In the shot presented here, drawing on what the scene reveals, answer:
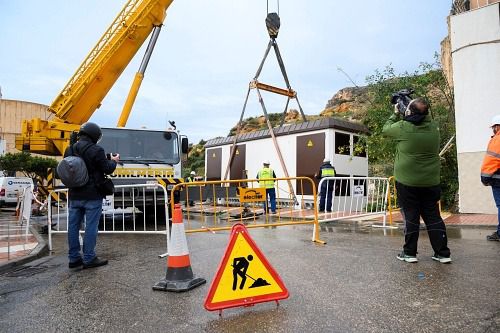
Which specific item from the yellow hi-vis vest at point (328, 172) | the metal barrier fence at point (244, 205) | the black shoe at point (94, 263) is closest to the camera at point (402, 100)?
the metal barrier fence at point (244, 205)

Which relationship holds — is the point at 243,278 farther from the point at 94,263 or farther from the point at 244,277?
the point at 94,263

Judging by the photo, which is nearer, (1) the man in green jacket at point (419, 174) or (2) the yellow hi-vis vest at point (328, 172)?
(1) the man in green jacket at point (419, 174)

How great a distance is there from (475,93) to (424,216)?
6161 mm

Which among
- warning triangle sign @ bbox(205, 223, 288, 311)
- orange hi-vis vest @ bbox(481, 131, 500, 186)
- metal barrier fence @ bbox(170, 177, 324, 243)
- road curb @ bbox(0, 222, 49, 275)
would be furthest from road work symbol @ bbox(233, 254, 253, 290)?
orange hi-vis vest @ bbox(481, 131, 500, 186)

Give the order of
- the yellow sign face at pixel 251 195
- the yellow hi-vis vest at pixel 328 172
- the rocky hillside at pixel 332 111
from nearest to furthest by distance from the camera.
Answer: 1. the yellow sign face at pixel 251 195
2. the yellow hi-vis vest at pixel 328 172
3. the rocky hillside at pixel 332 111

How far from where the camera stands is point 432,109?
12.3 meters

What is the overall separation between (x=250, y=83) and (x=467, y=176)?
8.22m

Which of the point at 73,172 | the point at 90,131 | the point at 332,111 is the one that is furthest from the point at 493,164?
the point at 332,111

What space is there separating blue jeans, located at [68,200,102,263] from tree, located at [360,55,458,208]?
957 cm

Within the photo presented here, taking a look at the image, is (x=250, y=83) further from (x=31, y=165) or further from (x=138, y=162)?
(x=31, y=165)

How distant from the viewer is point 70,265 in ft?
16.0

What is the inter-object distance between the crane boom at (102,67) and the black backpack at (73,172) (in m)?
6.22

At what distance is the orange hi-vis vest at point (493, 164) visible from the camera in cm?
564

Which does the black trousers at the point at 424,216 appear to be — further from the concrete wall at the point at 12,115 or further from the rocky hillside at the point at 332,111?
the concrete wall at the point at 12,115
